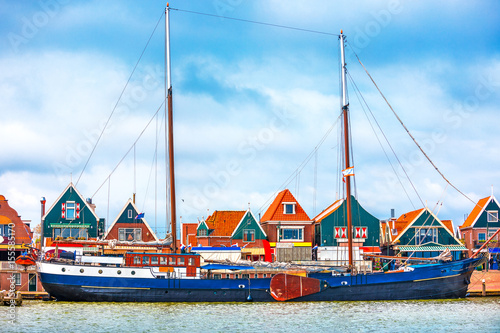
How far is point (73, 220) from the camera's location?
7469 centimetres

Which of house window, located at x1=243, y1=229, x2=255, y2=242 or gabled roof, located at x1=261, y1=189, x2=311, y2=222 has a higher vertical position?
gabled roof, located at x1=261, y1=189, x2=311, y2=222

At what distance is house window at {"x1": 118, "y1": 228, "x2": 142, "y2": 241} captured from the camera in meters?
75.1

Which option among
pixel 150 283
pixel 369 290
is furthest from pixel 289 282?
pixel 150 283

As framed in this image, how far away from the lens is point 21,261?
5853cm

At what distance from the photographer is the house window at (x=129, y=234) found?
75.1 meters

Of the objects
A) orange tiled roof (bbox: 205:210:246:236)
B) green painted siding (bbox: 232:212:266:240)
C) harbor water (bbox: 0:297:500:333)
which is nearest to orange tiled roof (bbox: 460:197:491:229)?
green painted siding (bbox: 232:212:266:240)

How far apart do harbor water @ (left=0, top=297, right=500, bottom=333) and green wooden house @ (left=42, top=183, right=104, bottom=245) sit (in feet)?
66.8

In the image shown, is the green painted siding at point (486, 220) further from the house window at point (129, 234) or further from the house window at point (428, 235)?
the house window at point (129, 234)

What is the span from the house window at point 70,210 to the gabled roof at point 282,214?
23.1 meters

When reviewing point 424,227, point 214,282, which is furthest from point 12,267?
point 424,227

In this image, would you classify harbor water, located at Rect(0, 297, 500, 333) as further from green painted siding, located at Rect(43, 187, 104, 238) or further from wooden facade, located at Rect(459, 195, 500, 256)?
wooden facade, located at Rect(459, 195, 500, 256)

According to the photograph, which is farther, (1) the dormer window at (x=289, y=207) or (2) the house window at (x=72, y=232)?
(1) the dormer window at (x=289, y=207)

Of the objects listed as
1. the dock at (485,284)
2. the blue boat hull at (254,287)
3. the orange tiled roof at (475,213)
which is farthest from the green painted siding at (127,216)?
the orange tiled roof at (475,213)

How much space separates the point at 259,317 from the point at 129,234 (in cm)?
3401
